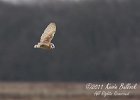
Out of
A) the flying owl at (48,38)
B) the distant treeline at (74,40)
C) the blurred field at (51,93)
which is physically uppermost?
the distant treeline at (74,40)

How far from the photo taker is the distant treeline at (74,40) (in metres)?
19.8

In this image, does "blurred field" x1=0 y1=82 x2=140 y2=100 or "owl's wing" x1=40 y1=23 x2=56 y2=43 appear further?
"blurred field" x1=0 y1=82 x2=140 y2=100

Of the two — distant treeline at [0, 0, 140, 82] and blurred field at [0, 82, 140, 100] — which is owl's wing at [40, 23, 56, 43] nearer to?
blurred field at [0, 82, 140, 100]

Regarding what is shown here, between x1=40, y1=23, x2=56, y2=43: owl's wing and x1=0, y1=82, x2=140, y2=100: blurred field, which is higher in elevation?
x1=0, y1=82, x2=140, y2=100: blurred field

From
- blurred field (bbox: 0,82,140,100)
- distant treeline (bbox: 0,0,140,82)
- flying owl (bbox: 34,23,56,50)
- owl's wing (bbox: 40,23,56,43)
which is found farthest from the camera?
distant treeline (bbox: 0,0,140,82)

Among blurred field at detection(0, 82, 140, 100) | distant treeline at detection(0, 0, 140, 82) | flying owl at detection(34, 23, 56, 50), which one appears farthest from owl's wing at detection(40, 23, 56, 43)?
distant treeline at detection(0, 0, 140, 82)

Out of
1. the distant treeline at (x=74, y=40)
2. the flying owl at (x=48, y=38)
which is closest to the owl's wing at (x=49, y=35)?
the flying owl at (x=48, y=38)

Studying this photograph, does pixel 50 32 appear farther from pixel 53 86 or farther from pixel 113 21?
pixel 113 21

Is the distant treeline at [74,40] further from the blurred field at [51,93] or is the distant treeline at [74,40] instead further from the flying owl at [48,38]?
the flying owl at [48,38]

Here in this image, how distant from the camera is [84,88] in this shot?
14305 mm

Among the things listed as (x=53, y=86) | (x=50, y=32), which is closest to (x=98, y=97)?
(x=53, y=86)

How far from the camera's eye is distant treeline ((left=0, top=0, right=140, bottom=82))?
778 inches

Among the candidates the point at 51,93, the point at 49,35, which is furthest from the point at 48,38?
the point at 51,93

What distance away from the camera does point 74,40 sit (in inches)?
866
